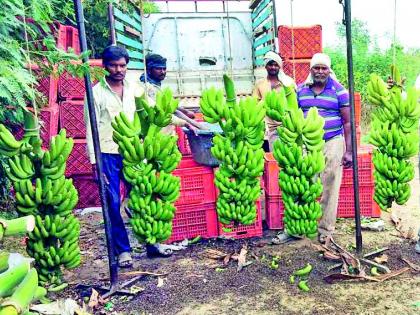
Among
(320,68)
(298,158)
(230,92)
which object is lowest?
(298,158)

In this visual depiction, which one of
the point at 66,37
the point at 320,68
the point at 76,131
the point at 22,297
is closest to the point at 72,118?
the point at 76,131

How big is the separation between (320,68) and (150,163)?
1.84 m

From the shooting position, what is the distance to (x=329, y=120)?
404cm

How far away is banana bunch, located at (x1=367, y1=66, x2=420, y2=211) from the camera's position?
3340 millimetres

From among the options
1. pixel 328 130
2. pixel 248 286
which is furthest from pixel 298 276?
pixel 328 130

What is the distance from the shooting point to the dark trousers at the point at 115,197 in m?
3.77

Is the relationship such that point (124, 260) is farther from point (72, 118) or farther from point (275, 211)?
point (72, 118)

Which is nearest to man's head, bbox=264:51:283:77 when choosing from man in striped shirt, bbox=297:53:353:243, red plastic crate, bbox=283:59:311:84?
man in striped shirt, bbox=297:53:353:243

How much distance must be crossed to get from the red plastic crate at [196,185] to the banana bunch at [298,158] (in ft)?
3.13

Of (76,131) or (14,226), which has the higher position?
(76,131)

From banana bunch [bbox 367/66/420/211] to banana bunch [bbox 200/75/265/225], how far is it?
0.99m

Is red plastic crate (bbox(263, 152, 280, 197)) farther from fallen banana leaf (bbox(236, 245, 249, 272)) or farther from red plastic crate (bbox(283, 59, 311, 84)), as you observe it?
red plastic crate (bbox(283, 59, 311, 84))

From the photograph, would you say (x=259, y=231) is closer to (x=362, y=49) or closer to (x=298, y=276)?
(x=298, y=276)

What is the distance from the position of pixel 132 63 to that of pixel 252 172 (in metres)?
4.23
